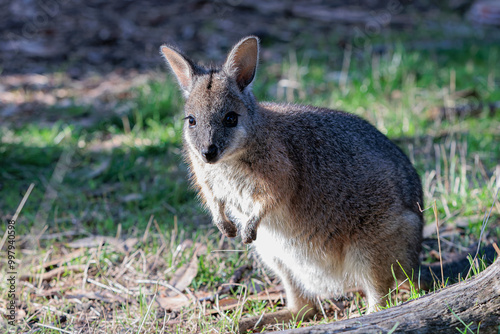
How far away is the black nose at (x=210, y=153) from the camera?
3.08 metres

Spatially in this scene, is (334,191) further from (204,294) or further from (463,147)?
(463,147)

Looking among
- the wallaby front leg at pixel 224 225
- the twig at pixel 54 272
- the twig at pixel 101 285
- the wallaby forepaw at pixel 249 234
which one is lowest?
the twig at pixel 54 272

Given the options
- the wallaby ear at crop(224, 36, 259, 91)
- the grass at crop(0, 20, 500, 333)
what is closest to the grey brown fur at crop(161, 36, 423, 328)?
the wallaby ear at crop(224, 36, 259, 91)

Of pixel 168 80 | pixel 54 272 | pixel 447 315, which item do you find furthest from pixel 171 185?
pixel 447 315

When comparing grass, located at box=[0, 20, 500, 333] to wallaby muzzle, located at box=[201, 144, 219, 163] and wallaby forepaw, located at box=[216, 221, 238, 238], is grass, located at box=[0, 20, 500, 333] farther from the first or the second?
wallaby muzzle, located at box=[201, 144, 219, 163]

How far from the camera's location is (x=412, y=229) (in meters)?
3.46

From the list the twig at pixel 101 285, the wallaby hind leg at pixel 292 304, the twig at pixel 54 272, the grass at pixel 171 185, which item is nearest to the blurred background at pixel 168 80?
the grass at pixel 171 185

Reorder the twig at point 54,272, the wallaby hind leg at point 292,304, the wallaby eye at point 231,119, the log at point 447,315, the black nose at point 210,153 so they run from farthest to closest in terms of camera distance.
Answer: the twig at point 54,272 → the wallaby hind leg at point 292,304 → the wallaby eye at point 231,119 → the black nose at point 210,153 → the log at point 447,315

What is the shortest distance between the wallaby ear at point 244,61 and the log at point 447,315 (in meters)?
1.63

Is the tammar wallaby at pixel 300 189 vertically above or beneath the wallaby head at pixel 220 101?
beneath

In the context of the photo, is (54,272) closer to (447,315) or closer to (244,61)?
(244,61)

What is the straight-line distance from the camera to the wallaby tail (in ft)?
11.2

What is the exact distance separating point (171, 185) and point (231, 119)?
199 cm

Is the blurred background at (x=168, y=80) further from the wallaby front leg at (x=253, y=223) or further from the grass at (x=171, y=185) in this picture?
the wallaby front leg at (x=253, y=223)
